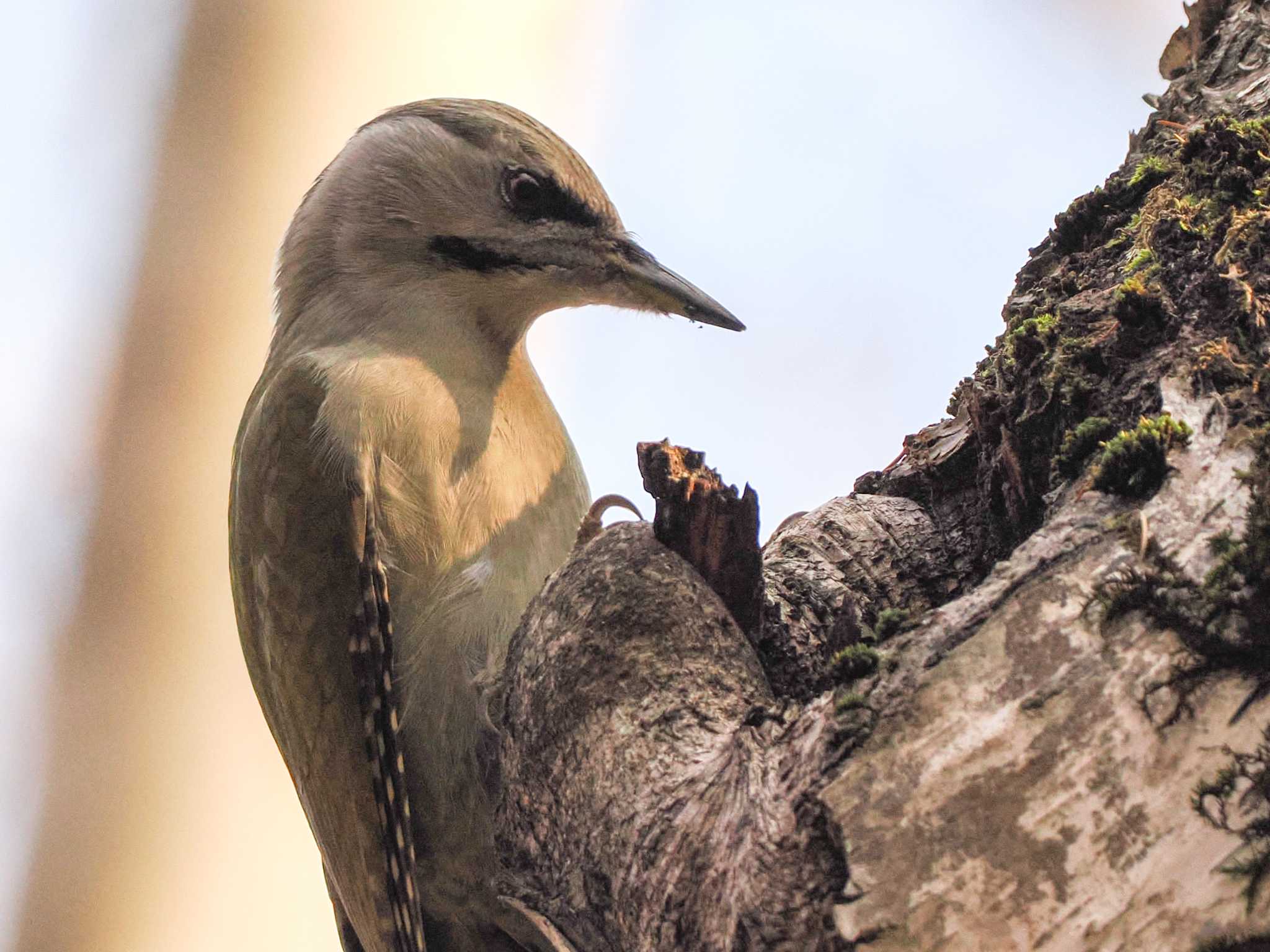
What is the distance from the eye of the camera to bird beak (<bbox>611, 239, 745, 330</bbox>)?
272 cm

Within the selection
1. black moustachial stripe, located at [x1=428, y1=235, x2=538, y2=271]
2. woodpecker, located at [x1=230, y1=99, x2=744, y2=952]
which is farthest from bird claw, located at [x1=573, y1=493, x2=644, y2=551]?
black moustachial stripe, located at [x1=428, y1=235, x2=538, y2=271]

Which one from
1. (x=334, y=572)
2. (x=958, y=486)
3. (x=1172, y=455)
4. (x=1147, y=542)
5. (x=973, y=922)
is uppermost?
(x=334, y=572)

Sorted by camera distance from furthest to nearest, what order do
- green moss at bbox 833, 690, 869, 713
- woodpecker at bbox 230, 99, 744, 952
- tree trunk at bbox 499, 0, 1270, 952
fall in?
woodpecker at bbox 230, 99, 744, 952 < green moss at bbox 833, 690, 869, 713 < tree trunk at bbox 499, 0, 1270, 952

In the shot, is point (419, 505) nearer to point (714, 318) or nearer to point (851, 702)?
point (714, 318)

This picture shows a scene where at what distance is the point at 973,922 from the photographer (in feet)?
4.26

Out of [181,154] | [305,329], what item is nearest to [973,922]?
[305,329]

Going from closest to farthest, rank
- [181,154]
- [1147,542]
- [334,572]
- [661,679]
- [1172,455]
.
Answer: [1147,542] → [1172,455] → [661,679] → [334,572] → [181,154]

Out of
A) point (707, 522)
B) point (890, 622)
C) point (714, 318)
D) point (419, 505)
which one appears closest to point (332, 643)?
point (419, 505)

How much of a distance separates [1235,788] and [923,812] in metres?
0.31

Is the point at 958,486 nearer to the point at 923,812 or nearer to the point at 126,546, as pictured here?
the point at 923,812

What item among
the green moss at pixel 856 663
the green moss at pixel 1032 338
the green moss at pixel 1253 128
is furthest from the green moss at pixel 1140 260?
the green moss at pixel 856 663

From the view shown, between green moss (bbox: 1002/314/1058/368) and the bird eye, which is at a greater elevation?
the bird eye

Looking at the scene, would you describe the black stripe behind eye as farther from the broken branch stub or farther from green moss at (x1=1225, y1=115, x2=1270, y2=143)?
green moss at (x1=1225, y1=115, x2=1270, y2=143)

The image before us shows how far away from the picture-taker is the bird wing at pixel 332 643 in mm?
2418
